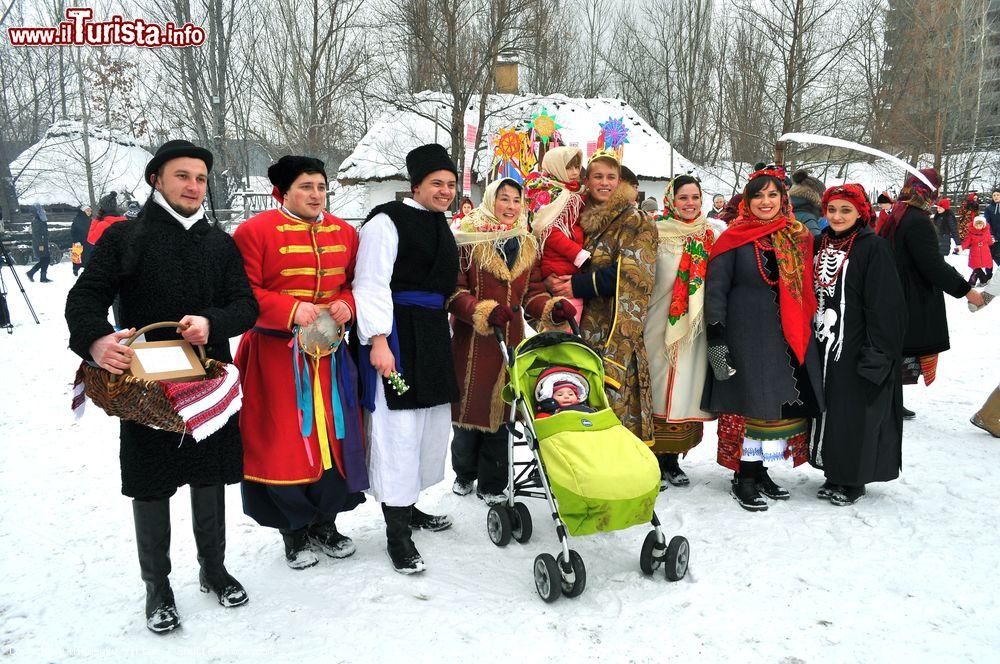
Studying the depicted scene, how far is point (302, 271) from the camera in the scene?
306 centimetres

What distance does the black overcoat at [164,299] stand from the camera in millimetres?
2553

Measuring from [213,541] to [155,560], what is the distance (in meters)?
0.24

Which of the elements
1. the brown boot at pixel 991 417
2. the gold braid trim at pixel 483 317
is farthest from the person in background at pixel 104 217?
the brown boot at pixel 991 417

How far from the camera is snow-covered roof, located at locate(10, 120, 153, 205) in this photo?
24.9 metres

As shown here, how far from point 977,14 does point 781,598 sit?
92.4 feet

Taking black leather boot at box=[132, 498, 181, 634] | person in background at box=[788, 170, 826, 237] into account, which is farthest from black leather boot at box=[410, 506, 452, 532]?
person in background at box=[788, 170, 826, 237]

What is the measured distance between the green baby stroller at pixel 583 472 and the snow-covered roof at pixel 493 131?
14.9m

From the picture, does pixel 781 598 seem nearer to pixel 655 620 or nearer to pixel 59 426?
pixel 655 620

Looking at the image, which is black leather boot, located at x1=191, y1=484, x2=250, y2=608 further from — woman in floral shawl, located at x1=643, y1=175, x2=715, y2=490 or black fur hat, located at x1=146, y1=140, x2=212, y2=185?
woman in floral shawl, located at x1=643, y1=175, x2=715, y2=490

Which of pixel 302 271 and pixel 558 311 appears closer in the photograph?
pixel 302 271

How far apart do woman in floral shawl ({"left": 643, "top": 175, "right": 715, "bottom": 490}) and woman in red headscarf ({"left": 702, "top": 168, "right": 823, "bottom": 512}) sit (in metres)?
0.10

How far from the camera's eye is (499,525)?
11.4ft

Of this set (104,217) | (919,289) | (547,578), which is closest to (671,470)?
(547,578)

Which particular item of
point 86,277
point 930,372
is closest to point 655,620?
point 86,277
